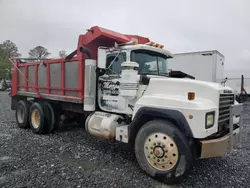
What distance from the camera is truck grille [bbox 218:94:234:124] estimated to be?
3.06m

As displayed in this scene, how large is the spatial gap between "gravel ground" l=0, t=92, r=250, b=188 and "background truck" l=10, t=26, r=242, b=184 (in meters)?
0.47

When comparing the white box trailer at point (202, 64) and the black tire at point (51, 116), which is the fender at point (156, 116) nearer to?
the black tire at point (51, 116)

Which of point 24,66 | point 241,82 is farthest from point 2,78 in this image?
point 241,82

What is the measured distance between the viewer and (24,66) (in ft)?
21.7

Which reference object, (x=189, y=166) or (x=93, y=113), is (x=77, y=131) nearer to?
(x=93, y=113)

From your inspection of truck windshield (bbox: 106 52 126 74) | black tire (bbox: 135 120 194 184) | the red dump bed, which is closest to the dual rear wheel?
the red dump bed

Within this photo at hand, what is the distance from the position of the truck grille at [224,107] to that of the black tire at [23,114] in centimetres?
597

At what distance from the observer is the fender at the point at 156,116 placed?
9.27 ft

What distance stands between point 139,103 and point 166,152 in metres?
0.96

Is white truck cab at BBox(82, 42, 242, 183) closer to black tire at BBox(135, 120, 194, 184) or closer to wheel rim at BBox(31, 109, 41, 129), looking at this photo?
black tire at BBox(135, 120, 194, 184)

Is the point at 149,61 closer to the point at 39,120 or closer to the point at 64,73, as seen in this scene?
the point at 64,73

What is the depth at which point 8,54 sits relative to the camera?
151 ft

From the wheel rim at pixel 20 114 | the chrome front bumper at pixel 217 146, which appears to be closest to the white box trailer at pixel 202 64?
the chrome front bumper at pixel 217 146

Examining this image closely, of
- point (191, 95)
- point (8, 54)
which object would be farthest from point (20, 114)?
point (8, 54)
